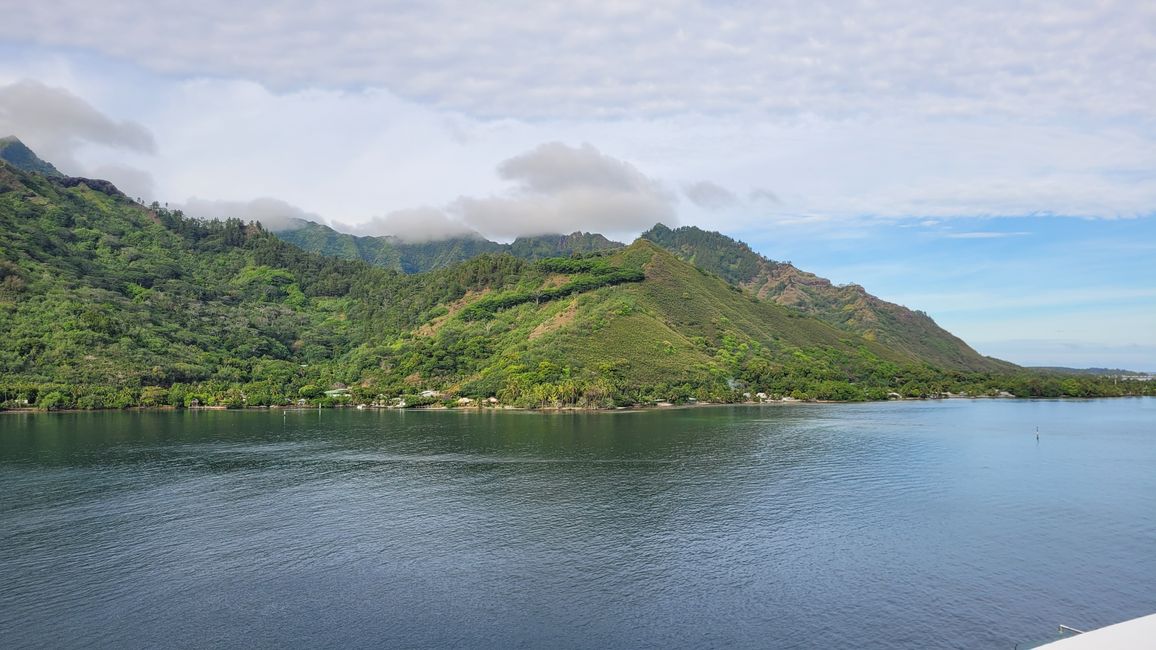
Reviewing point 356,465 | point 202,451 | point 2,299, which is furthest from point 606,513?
point 2,299

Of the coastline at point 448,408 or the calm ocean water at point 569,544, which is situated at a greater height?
the coastline at point 448,408

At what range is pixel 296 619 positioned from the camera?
3128 centimetres

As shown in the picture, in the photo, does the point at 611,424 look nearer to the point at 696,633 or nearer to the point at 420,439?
the point at 420,439

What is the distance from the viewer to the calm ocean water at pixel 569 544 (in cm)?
3094

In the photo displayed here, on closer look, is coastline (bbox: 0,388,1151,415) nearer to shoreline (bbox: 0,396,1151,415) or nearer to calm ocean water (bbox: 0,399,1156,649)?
shoreline (bbox: 0,396,1151,415)

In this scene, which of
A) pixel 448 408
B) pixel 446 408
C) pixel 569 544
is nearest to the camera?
pixel 569 544

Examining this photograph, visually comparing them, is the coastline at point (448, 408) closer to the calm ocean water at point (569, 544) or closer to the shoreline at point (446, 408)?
the shoreline at point (446, 408)

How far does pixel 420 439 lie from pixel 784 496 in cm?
5621

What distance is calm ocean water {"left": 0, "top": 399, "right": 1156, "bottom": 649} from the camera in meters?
30.9

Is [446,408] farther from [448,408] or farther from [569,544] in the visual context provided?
[569,544]

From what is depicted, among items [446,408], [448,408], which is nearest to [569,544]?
[448,408]

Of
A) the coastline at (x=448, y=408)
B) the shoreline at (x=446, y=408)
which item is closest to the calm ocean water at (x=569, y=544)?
the shoreline at (x=446, y=408)

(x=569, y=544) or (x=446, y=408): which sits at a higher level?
(x=446, y=408)

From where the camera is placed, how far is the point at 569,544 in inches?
1702
